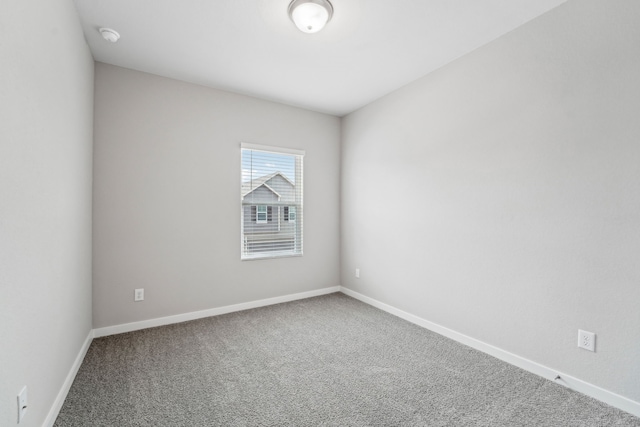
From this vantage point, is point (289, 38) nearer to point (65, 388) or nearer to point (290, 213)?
point (290, 213)

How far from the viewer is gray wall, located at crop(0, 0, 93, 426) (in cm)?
116

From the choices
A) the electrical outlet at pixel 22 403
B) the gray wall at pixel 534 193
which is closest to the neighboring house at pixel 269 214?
the gray wall at pixel 534 193

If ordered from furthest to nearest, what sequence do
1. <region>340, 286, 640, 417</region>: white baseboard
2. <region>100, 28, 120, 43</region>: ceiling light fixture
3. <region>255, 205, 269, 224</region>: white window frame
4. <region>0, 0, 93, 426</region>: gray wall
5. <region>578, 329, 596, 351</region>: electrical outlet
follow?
<region>255, 205, 269, 224</region>: white window frame, <region>100, 28, 120, 43</region>: ceiling light fixture, <region>578, 329, 596, 351</region>: electrical outlet, <region>340, 286, 640, 417</region>: white baseboard, <region>0, 0, 93, 426</region>: gray wall

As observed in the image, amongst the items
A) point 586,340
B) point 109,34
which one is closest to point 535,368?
point 586,340

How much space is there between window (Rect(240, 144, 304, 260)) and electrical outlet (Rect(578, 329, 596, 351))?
2899mm

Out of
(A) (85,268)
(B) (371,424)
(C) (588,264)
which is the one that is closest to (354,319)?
(B) (371,424)

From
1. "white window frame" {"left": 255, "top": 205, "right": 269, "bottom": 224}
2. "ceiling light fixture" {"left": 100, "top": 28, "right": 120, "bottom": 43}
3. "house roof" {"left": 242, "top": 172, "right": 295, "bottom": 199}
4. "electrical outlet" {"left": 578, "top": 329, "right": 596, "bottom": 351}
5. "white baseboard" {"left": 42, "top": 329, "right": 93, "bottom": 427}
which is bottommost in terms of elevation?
"white baseboard" {"left": 42, "top": 329, "right": 93, "bottom": 427}

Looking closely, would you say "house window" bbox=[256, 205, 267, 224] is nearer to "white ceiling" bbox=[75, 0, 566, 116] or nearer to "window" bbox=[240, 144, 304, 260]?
"window" bbox=[240, 144, 304, 260]

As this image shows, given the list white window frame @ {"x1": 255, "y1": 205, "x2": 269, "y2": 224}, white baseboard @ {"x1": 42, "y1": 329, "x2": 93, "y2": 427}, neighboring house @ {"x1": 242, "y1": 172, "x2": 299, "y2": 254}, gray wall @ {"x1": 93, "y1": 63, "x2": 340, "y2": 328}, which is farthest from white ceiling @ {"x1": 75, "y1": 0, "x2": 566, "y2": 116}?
white baseboard @ {"x1": 42, "y1": 329, "x2": 93, "y2": 427}

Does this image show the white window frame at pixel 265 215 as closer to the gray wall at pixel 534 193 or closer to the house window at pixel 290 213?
the house window at pixel 290 213

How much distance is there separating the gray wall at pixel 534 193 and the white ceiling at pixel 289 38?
318mm

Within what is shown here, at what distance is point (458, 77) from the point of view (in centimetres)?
272

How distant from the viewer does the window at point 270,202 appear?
3613 mm

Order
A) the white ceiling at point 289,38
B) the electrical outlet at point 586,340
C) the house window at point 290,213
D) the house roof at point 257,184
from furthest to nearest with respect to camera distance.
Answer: the house window at point 290,213
the house roof at point 257,184
the white ceiling at point 289,38
the electrical outlet at point 586,340
